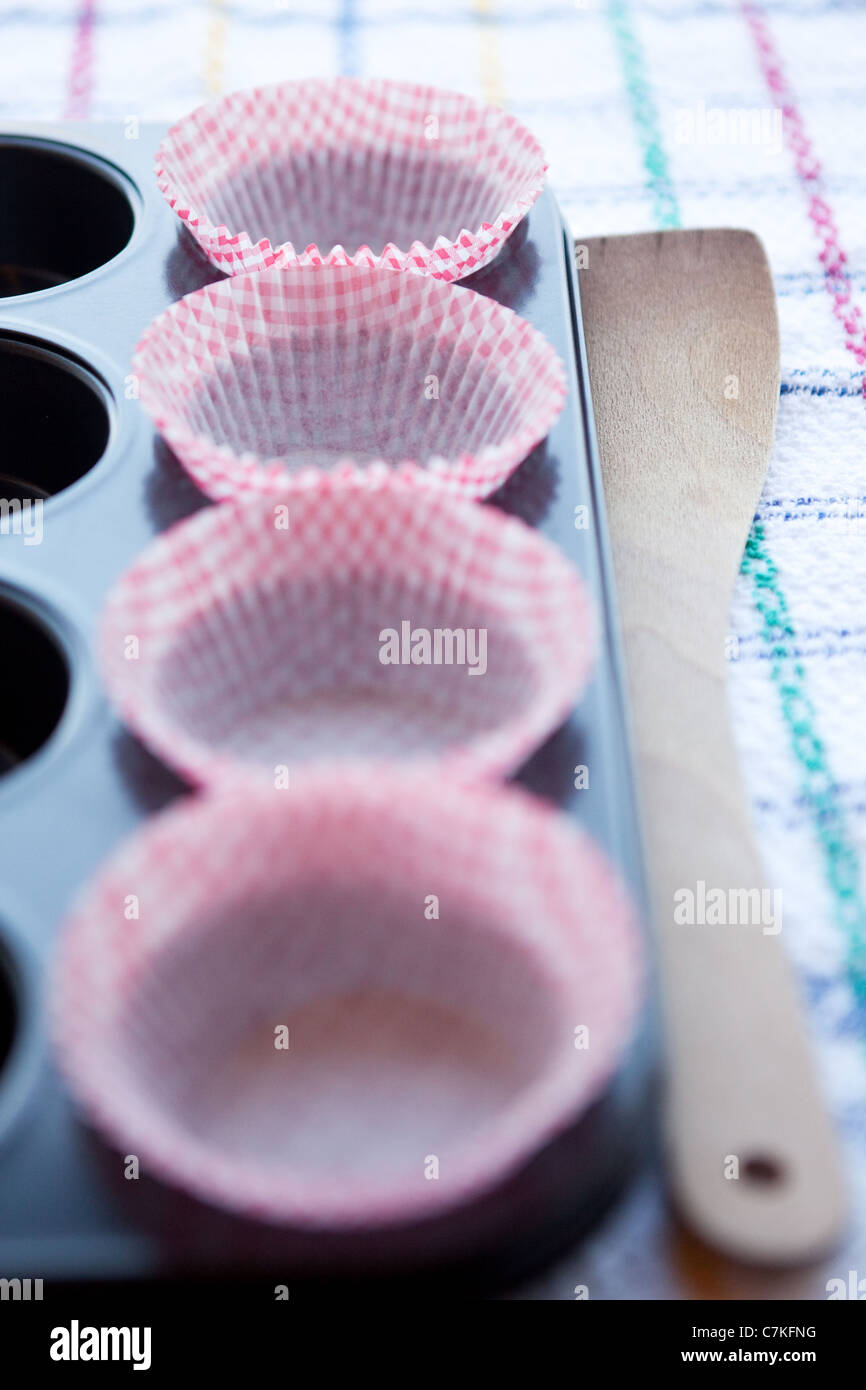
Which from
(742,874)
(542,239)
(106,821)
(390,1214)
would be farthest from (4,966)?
(542,239)

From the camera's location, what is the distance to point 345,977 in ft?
1.72

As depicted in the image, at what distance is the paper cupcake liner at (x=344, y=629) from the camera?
552mm

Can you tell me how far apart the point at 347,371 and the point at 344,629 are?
18 centimetres

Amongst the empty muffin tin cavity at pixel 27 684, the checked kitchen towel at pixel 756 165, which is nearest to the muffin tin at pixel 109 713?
the empty muffin tin cavity at pixel 27 684

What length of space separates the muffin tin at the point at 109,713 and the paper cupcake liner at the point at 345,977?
0.01 meters

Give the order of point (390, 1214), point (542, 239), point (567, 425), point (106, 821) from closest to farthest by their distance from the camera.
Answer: point (390, 1214), point (106, 821), point (567, 425), point (542, 239)

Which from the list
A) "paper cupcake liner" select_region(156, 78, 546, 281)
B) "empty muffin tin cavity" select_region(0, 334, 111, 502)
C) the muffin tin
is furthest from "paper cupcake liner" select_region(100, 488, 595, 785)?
"paper cupcake liner" select_region(156, 78, 546, 281)

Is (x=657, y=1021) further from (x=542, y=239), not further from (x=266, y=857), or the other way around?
(x=542, y=239)

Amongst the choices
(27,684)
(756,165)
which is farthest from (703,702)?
(756,165)

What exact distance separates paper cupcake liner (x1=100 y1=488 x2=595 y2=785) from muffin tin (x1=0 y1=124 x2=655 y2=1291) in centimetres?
3

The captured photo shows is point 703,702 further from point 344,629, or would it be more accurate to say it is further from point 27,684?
point 27,684

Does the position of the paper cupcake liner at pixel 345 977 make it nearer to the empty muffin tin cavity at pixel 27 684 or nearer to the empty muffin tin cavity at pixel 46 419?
the empty muffin tin cavity at pixel 27 684

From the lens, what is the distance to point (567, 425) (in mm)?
681
